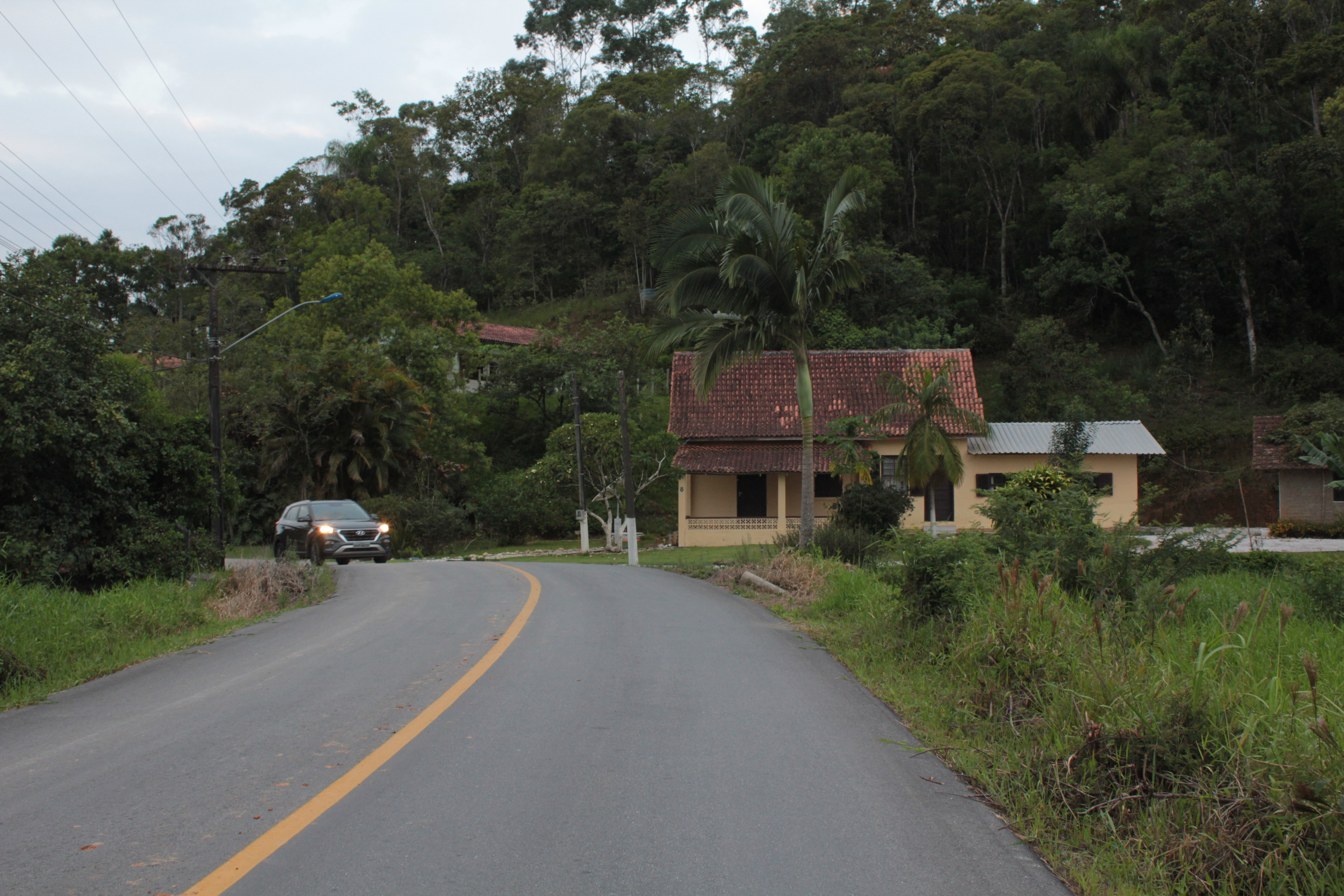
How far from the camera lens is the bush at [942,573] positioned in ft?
29.0

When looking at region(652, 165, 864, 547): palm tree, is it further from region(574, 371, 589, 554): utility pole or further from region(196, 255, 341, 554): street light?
region(574, 371, 589, 554): utility pole

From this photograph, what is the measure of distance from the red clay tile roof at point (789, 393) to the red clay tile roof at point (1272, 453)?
32.3 feet

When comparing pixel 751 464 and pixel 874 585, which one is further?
pixel 751 464

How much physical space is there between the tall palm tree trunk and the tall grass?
11.0 metres

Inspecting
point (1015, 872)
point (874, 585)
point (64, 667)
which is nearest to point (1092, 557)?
point (874, 585)

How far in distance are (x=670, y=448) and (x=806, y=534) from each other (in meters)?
18.1

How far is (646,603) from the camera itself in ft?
46.1

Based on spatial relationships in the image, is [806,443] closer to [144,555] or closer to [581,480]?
[144,555]

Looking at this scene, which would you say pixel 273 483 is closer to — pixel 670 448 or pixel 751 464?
pixel 670 448

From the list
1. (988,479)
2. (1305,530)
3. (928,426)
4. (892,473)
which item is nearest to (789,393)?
(892,473)

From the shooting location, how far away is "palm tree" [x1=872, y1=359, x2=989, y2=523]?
29.1m

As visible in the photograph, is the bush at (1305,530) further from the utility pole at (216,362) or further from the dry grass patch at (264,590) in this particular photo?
the utility pole at (216,362)

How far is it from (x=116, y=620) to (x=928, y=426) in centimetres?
2336

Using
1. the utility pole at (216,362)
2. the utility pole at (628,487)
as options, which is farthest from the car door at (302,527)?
the utility pole at (628,487)
